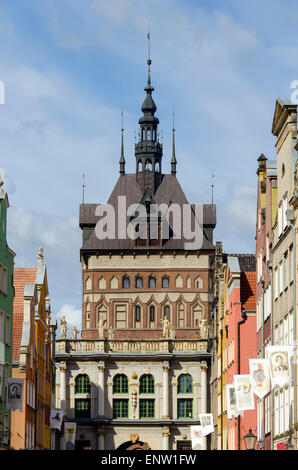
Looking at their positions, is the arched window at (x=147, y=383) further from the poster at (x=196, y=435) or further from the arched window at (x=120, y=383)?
the poster at (x=196, y=435)

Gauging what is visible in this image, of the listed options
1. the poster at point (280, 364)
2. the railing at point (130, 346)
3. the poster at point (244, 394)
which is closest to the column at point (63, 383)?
the railing at point (130, 346)

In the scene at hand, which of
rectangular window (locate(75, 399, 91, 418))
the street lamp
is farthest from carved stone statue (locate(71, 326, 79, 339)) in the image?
the street lamp

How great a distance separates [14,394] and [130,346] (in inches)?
2033

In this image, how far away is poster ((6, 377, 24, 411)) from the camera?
2084 inches

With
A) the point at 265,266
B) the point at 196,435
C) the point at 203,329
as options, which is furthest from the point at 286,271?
the point at 203,329

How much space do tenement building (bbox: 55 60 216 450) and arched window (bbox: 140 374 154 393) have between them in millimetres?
88

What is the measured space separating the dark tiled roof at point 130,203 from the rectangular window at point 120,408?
27339 millimetres

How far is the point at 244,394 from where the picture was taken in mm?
48688

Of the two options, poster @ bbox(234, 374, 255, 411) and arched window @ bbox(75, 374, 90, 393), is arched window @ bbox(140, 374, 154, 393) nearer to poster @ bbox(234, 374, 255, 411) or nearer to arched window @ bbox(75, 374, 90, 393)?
arched window @ bbox(75, 374, 90, 393)

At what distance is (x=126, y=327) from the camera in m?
126

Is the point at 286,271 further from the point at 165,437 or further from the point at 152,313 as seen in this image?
the point at 152,313

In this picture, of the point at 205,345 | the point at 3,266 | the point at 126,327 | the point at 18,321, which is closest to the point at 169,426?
the point at 205,345

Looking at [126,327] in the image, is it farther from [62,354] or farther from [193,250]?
[62,354]
